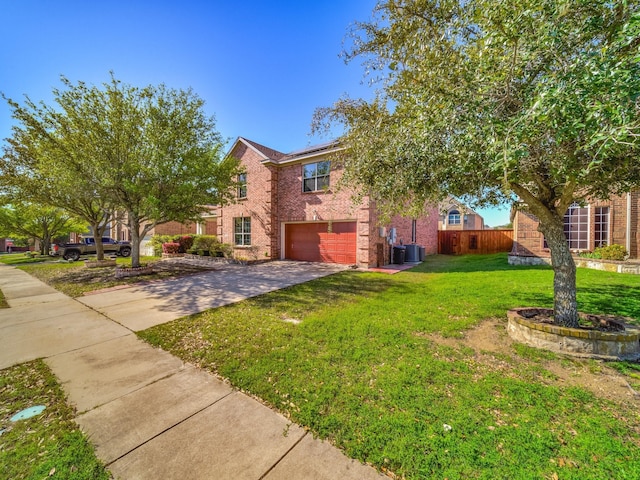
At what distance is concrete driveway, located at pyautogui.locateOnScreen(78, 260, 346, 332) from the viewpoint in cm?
594

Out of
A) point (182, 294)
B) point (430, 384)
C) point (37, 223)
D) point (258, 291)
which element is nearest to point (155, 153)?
point (182, 294)

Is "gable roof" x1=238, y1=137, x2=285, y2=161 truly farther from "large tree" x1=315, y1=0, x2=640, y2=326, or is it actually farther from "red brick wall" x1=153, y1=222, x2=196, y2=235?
"red brick wall" x1=153, y1=222, x2=196, y2=235

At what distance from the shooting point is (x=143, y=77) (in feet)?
32.8

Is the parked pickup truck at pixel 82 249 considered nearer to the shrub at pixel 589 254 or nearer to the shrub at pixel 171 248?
the shrub at pixel 171 248

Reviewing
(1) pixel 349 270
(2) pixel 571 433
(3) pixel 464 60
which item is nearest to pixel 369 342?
(2) pixel 571 433

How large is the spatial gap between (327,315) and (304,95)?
852 cm

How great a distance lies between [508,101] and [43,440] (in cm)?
607

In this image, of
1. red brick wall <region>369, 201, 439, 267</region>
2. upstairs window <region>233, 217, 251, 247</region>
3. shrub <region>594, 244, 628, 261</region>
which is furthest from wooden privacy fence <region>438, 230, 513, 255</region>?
upstairs window <region>233, 217, 251, 247</region>

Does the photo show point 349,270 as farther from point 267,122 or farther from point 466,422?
point 466,422

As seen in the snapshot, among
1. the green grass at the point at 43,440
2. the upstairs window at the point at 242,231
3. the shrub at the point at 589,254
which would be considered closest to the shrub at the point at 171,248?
the upstairs window at the point at 242,231

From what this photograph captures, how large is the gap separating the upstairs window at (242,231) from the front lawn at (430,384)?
433 inches

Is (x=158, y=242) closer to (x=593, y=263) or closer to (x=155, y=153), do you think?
(x=155, y=153)

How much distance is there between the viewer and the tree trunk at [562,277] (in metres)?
4.14

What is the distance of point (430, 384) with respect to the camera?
3.13m
